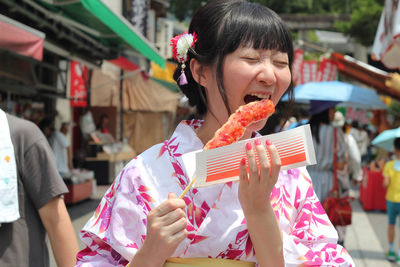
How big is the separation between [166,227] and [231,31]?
72 cm

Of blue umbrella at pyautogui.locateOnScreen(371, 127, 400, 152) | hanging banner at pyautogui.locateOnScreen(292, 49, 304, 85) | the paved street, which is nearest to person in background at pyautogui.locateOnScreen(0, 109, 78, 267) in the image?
the paved street

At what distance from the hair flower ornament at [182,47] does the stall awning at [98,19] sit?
14.9ft

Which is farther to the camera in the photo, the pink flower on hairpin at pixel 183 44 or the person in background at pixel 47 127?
the person in background at pixel 47 127

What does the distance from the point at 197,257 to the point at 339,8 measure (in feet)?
116

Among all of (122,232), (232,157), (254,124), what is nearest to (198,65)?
(254,124)

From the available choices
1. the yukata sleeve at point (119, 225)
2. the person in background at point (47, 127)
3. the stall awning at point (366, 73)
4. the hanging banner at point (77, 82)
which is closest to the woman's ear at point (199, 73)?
the yukata sleeve at point (119, 225)

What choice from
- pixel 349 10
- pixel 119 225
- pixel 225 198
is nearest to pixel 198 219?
pixel 225 198

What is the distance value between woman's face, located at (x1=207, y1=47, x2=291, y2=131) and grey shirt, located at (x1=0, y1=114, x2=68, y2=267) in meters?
0.94

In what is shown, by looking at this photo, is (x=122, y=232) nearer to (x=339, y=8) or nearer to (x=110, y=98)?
(x=110, y=98)

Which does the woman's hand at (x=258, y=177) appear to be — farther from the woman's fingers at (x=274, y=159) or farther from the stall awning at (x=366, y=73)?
the stall awning at (x=366, y=73)

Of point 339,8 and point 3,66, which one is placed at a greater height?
point 339,8

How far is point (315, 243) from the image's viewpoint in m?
1.67

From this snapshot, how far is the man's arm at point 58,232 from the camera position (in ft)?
6.87

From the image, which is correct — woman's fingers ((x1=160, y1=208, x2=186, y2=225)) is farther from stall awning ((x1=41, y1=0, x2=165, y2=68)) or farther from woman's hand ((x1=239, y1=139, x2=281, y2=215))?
stall awning ((x1=41, y1=0, x2=165, y2=68))
